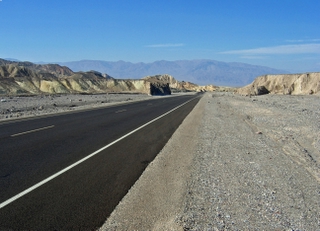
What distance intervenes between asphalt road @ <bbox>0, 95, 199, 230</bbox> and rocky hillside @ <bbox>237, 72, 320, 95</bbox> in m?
61.2

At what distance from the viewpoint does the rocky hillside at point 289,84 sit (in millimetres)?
64062

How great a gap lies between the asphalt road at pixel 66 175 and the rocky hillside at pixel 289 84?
201 feet

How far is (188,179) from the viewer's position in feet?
22.6

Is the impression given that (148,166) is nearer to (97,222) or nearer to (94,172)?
(94,172)

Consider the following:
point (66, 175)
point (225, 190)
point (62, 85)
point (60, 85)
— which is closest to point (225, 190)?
point (225, 190)

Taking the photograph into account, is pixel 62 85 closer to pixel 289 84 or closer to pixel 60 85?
pixel 60 85

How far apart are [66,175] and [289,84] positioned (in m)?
72.4

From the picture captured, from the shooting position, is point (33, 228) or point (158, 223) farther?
point (158, 223)

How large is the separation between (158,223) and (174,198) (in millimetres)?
1072

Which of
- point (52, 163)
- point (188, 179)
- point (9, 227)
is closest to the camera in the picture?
point (9, 227)

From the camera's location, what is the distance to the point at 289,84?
7100 cm

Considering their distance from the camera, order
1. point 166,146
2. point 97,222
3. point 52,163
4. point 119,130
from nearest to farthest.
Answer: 1. point 97,222
2. point 52,163
3. point 166,146
4. point 119,130

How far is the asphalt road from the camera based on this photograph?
15.7ft

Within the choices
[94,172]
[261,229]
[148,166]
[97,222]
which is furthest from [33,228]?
[148,166]
